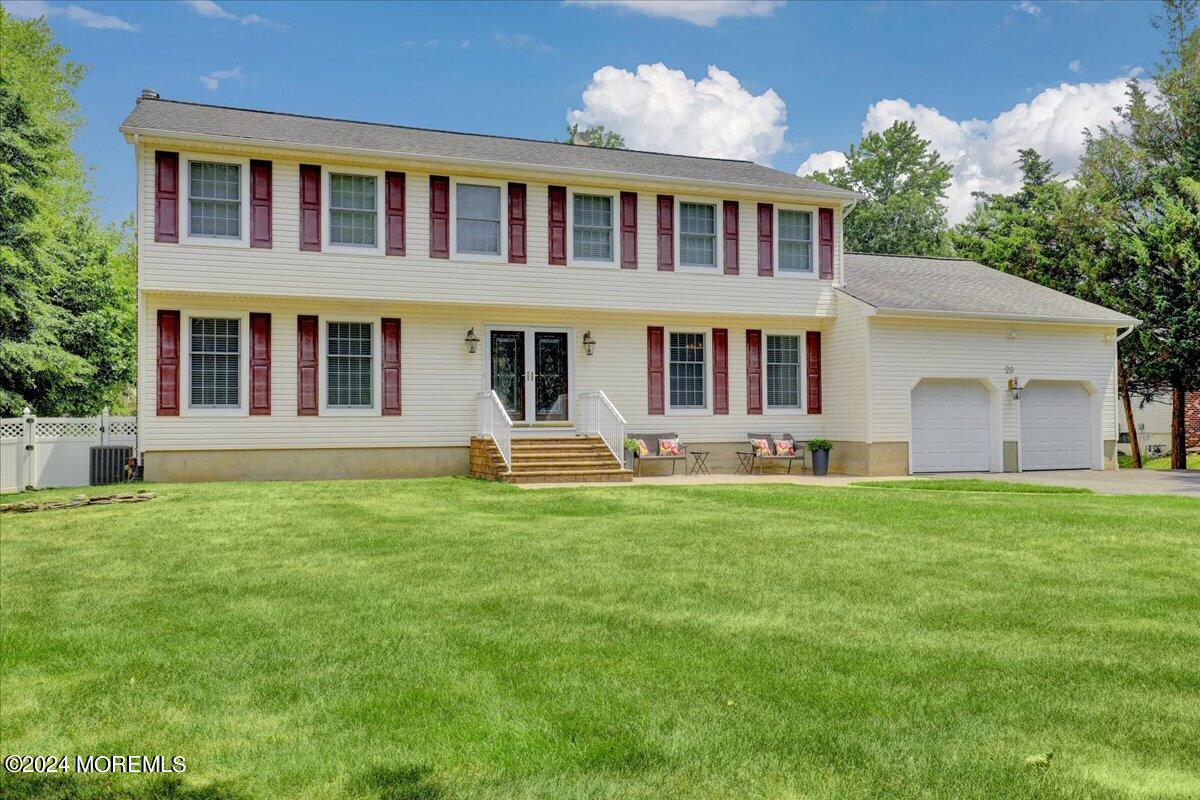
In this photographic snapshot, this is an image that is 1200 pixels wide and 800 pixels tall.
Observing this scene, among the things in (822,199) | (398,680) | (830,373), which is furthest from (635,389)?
(398,680)

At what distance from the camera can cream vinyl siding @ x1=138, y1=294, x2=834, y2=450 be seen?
16.0 m

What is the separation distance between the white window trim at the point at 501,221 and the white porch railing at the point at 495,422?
2.69 meters

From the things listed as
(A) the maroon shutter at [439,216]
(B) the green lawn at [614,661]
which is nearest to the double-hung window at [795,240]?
(A) the maroon shutter at [439,216]

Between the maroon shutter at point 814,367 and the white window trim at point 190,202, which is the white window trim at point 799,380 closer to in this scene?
the maroon shutter at point 814,367

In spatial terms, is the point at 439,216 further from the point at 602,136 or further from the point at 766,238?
the point at 602,136

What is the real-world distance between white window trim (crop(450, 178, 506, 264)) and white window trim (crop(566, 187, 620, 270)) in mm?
912

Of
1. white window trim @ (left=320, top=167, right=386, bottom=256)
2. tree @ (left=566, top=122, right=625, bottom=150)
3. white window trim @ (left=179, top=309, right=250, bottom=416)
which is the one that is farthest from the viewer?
tree @ (left=566, top=122, right=625, bottom=150)

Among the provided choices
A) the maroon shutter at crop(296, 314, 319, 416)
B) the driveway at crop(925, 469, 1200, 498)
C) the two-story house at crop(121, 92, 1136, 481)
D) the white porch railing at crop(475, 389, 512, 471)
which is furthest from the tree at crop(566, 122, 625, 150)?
the driveway at crop(925, 469, 1200, 498)

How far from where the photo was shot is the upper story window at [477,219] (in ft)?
57.0

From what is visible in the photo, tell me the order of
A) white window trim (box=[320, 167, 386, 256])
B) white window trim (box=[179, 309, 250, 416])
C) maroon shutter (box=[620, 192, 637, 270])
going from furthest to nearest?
maroon shutter (box=[620, 192, 637, 270]) → white window trim (box=[320, 167, 386, 256]) → white window trim (box=[179, 309, 250, 416])

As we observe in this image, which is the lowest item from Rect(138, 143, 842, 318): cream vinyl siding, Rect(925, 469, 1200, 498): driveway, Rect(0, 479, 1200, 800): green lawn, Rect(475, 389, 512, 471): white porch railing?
Rect(0, 479, 1200, 800): green lawn

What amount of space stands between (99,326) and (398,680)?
27130 millimetres

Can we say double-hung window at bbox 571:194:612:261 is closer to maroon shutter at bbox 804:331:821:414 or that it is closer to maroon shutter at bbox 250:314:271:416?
maroon shutter at bbox 804:331:821:414

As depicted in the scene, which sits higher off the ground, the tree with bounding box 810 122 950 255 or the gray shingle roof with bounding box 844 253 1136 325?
the tree with bounding box 810 122 950 255
